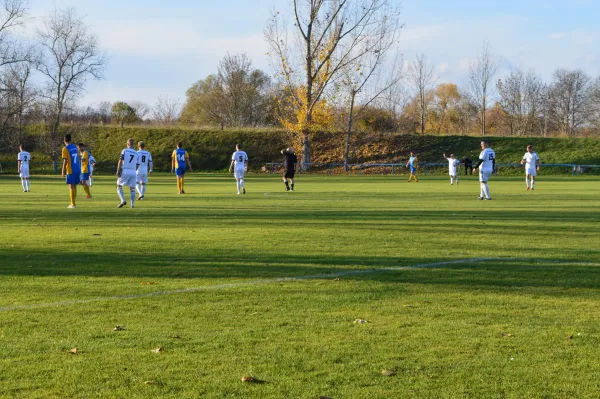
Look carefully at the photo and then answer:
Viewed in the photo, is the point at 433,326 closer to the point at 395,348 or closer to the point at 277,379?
the point at 395,348

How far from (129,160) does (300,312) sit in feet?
54.3

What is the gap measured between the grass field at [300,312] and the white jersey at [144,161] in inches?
416

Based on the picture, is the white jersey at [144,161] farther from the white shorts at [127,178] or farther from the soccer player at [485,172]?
the soccer player at [485,172]

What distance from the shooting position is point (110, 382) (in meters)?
5.11

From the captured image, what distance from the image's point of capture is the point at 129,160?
22891 millimetres

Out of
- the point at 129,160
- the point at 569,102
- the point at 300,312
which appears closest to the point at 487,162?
the point at 129,160

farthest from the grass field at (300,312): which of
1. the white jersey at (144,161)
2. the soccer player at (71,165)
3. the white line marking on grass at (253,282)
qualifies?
the white jersey at (144,161)

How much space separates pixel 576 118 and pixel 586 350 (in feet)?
311

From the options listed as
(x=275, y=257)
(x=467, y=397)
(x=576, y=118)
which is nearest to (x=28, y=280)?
(x=275, y=257)

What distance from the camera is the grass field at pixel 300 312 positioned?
5172 millimetres

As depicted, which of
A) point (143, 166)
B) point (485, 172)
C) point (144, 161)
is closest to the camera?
point (144, 161)

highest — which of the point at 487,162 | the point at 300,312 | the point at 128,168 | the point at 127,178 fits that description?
the point at 487,162

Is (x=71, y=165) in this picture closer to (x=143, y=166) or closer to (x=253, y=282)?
(x=143, y=166)

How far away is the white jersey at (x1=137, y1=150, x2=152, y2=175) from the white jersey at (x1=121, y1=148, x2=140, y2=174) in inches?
85.0
